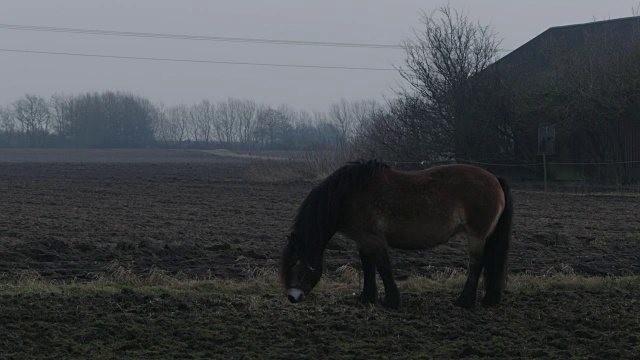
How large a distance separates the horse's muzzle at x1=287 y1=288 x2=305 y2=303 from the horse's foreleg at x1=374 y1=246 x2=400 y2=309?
74 cm

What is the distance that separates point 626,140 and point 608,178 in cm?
144

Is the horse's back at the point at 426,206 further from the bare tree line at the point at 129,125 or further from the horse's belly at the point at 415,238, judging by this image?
the bare tree line at the point at 129,125

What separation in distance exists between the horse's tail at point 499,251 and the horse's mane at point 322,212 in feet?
4.43

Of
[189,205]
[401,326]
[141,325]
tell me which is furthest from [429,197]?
[189,205]

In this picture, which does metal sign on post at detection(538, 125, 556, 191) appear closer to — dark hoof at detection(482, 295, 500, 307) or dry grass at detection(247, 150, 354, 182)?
dry grass at detection(247, 150, 354, 182)

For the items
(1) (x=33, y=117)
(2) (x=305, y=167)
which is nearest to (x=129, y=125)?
(1) (x=33, y=117)

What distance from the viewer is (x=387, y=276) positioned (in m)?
7.50

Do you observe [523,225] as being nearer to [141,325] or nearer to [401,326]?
[401,326]

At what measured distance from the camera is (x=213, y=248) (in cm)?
1211

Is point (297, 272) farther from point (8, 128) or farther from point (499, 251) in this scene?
point (8, 128)

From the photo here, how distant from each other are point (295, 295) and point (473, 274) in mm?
1685

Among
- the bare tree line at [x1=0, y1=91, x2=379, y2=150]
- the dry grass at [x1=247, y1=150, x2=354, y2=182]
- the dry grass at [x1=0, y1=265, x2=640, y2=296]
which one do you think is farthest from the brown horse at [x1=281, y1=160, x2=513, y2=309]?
the bare tree line at [x1=0, y1=91, x2=379, y2=150]

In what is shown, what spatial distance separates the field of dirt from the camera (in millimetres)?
6117

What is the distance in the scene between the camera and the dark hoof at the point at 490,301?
7.73 meters
